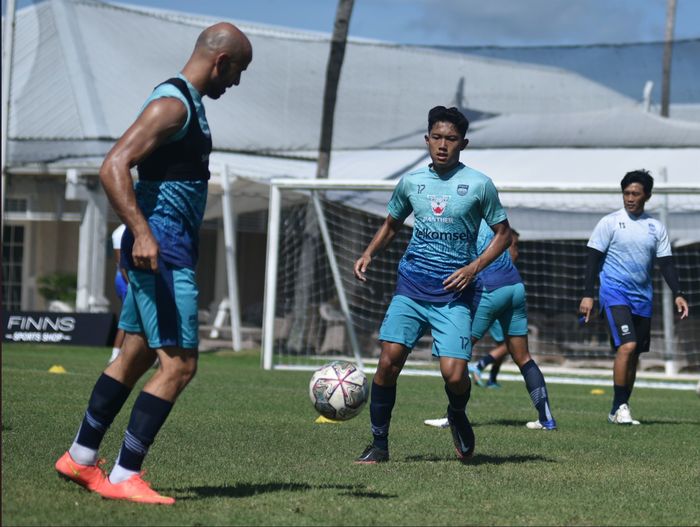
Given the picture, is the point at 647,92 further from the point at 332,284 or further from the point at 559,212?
the point at 332,284

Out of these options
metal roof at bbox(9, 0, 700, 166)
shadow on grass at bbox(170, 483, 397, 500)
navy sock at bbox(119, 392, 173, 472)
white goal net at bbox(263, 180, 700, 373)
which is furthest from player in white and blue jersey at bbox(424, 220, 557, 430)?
metal roof at bbox(9, 0, 700, 166)

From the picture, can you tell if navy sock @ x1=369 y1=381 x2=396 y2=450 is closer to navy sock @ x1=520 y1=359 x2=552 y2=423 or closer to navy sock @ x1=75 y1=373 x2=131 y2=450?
navy sock @ x1=75 y1=373 x2=131 y2=450

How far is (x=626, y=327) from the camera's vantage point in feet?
34.0

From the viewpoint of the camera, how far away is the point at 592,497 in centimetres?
609

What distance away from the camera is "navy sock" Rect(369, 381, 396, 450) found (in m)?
7.37

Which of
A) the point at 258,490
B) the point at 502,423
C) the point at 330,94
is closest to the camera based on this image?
the point at 258,490

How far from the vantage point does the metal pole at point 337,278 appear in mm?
18609

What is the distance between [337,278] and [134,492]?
45.4 ft

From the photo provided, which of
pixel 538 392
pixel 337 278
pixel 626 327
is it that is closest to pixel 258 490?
pixel 538 392

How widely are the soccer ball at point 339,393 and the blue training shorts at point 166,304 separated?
2222 mm

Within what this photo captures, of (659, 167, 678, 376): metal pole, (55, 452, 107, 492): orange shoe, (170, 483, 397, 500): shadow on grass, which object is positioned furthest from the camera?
(659, 167, 678, 376): metal pole

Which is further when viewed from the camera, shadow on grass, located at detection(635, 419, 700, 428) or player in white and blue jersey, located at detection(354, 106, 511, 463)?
shadow on grass, located at detection(635, 419, 700, 428)

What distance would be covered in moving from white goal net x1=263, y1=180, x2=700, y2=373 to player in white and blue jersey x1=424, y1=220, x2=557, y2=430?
29.5 ft

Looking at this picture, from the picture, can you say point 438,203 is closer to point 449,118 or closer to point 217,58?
point 449,118
